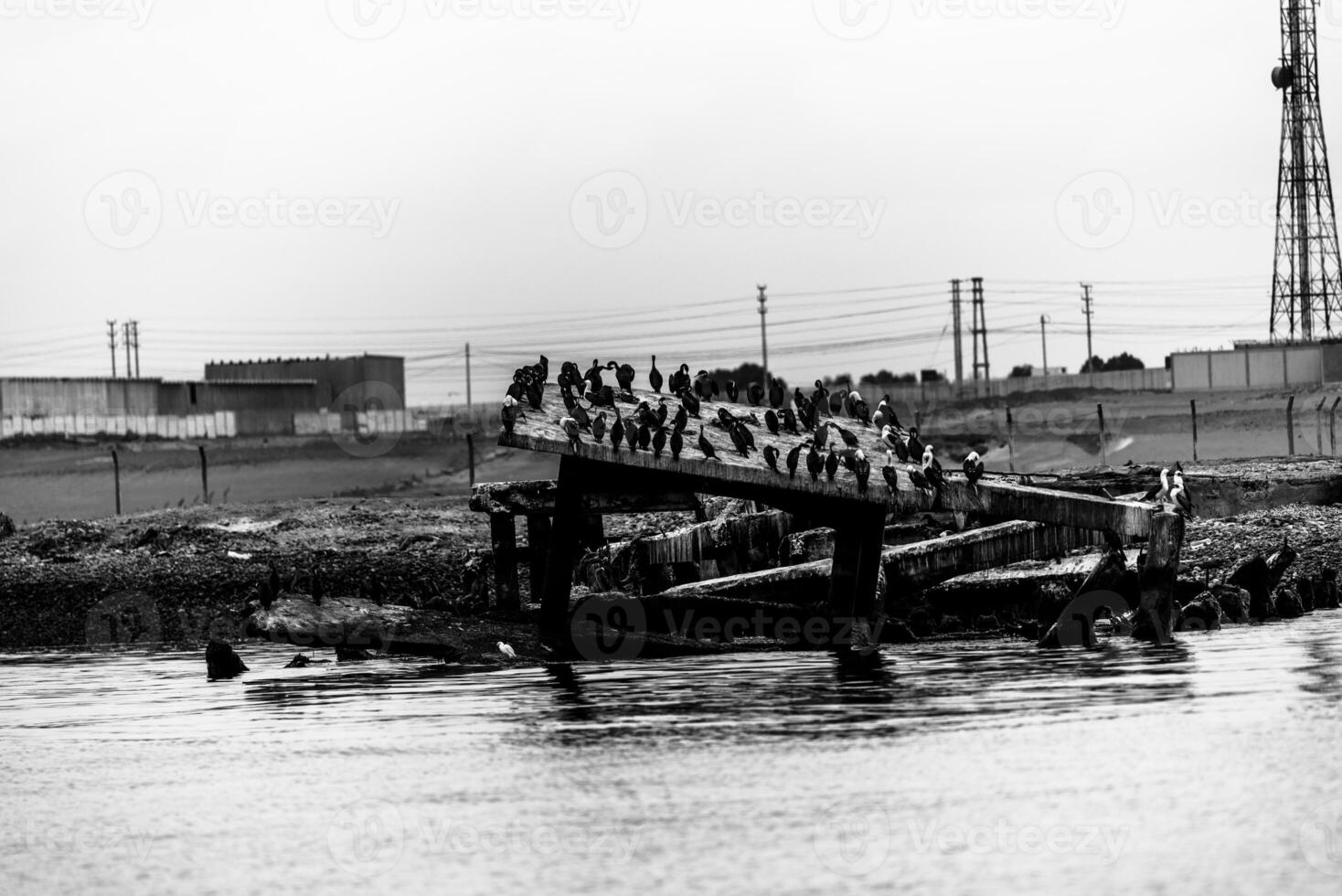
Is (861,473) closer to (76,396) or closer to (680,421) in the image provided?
(680,421)

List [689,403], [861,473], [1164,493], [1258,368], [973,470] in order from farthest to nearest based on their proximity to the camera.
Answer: [1258,368]
[1164,493]
[689,403]
[973,470]
[861,473]

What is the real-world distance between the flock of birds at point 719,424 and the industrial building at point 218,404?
74955 millimetres

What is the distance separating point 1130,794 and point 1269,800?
1221mm

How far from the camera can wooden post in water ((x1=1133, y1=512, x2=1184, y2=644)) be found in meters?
31.8

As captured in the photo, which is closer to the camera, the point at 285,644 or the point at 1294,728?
the point at 1294,728

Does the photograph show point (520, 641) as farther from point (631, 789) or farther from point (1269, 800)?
point (1269, 800)

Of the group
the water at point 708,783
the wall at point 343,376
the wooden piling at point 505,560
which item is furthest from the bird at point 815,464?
the wall at point 343,376

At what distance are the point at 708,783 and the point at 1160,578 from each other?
47.6 ft

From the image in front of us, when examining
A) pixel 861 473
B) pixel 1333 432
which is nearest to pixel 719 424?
pixel 861 473

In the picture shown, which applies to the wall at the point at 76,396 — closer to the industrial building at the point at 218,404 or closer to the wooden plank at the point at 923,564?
the industrial building at the point at 218,404

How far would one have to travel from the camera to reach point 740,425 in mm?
Result: 31422

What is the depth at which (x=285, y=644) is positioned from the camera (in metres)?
38.5

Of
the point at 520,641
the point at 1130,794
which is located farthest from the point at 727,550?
the point at 1130,794

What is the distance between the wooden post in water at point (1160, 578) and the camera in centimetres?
3184
